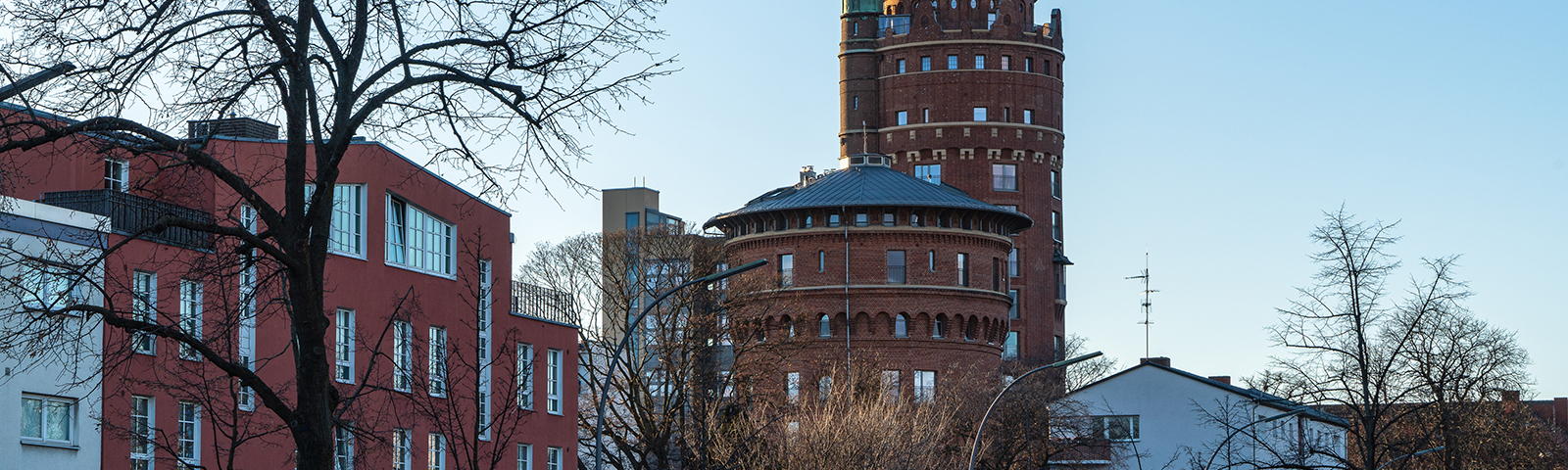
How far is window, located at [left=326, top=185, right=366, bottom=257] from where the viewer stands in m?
29.8

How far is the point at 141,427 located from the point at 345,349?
5.32 metres

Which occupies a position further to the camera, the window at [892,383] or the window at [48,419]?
the window at [892,383]

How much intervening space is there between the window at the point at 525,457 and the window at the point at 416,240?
19.5 feet

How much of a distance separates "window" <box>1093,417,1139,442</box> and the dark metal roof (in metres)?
10.4

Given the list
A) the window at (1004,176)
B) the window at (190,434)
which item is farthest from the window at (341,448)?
the window at (1004,176)

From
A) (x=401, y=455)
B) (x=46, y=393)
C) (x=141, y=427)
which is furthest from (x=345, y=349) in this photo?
(x=46, y=393)

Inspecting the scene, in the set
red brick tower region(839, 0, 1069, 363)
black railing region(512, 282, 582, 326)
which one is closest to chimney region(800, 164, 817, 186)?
red brick tower region(839, 0, 1069, 363)

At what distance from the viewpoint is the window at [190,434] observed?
87.0 ft

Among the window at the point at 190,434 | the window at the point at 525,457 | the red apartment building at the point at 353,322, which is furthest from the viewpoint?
the window at the point at 525,457

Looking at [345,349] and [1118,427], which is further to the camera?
[1118,427]

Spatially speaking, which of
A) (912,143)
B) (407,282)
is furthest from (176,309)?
(912,143)

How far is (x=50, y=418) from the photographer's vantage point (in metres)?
24.5

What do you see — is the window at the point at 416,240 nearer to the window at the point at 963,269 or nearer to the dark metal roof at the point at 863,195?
the dark metal roof at the point at 863,195

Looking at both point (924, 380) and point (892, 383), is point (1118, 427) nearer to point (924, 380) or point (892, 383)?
point (924, 380)
